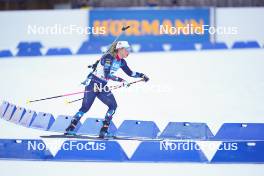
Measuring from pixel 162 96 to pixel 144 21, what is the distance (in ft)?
3.75

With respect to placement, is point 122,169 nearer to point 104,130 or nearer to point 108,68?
point 104,130

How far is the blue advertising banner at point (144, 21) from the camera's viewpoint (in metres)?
3.11

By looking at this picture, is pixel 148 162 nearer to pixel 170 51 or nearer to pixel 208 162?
pixel 208 162

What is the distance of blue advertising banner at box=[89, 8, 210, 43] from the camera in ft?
10.2

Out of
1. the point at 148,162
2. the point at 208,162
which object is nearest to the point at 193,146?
the point at 208,162

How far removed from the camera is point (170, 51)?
3102mm

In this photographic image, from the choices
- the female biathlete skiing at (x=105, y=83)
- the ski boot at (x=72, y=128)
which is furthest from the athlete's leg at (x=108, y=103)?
the ski boot at (x=72, y=128)

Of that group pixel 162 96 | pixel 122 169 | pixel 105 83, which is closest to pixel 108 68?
pixel 105 83

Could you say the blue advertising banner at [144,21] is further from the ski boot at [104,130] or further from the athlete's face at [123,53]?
the ski boot at [104,130]

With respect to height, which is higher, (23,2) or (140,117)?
(23,2)

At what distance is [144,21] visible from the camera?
365 cm

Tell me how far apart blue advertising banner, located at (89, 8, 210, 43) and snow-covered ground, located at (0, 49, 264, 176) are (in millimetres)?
307

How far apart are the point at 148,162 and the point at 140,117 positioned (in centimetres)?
28

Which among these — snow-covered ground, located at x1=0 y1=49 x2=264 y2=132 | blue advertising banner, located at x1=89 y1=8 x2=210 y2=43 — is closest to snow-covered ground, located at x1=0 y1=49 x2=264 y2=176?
snow-covered ground, located at x1=0 y1=49 x2=264 y2=132
